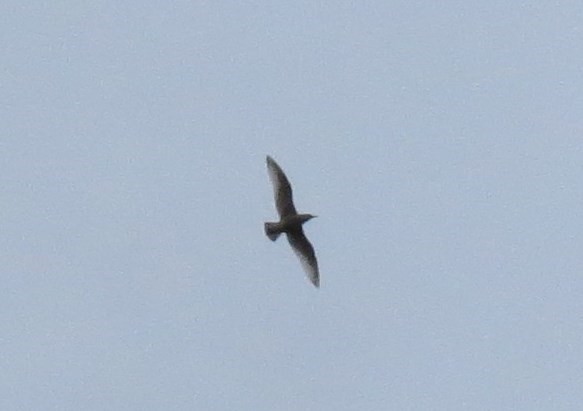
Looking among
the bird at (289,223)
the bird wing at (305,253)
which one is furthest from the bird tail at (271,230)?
the bird wing at (305,253)

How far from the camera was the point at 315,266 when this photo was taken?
202ft

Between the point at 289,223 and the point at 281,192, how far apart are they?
144 centimetres

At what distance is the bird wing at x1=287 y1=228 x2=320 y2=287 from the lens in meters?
60.6

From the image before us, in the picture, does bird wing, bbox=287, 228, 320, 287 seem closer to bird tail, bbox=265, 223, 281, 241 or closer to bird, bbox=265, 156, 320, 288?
bird, bbox=265, 156, 320, 288

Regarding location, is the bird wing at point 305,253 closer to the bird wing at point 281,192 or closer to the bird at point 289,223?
the bird at point 289,223

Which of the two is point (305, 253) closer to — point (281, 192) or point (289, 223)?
point (289, 223)

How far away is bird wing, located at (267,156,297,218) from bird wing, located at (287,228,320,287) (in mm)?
844

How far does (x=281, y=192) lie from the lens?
199 feet

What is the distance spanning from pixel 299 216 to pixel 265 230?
1.37 metres

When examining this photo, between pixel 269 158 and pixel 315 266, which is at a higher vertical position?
pixel 269 158

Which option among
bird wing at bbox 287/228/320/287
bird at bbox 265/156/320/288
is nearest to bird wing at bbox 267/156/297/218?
bird at bbox 265/156/320/288

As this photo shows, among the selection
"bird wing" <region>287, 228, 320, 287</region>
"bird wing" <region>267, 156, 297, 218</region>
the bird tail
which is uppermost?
"bird wing" <region>267, 156, 297, 218</region>

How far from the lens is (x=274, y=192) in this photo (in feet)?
199

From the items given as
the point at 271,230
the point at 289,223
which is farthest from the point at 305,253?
the point at 271,230
